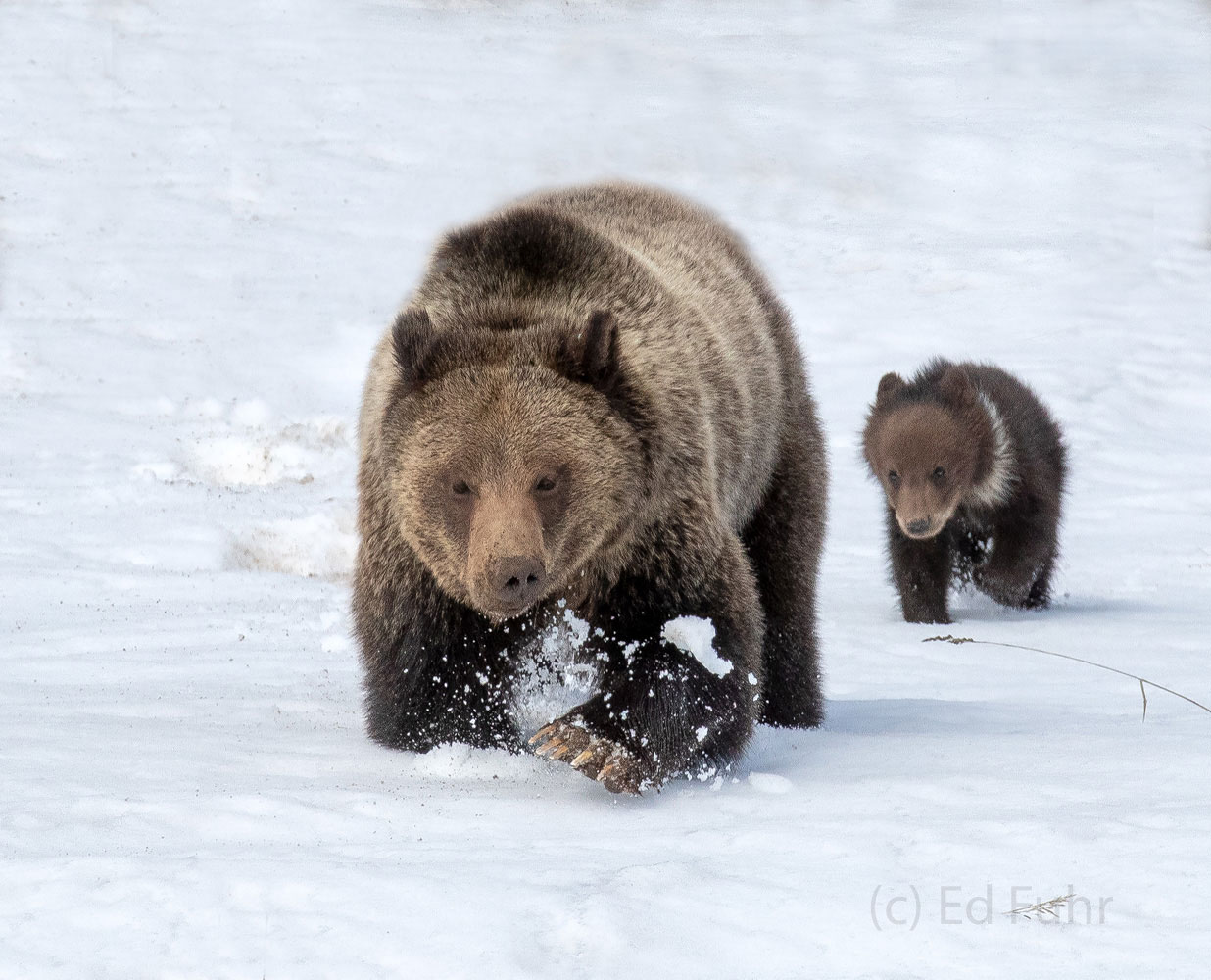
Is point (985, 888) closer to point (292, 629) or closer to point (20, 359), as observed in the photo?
point (292, 629)

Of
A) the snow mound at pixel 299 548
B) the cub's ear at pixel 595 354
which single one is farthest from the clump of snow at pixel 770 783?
the snow mound at pixel 299 548

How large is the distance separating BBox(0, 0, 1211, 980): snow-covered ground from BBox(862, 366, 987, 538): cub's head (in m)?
0.73

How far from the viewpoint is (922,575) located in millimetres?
9586

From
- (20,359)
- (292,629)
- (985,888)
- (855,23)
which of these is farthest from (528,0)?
(985,888)

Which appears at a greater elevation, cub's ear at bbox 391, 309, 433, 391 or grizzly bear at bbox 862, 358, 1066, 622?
cub's ear at bbox 391, 309, 433, 391

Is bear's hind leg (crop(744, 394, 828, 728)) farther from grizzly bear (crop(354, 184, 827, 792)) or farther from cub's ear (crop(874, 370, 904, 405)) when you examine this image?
cub's ear (crop(874, 370, 904, 405))

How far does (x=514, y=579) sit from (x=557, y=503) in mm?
343

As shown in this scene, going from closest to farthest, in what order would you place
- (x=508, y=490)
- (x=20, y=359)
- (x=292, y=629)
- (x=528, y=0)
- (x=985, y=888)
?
1. (x=985, y=888)
2. (x=508, y=490)
3. (x=292, y=629)
4. (x=20, y=359)
5. (x=528, y=0)

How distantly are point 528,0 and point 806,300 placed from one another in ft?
34.7

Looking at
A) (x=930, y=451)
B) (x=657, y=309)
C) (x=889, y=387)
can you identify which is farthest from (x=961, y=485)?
(x=657, y=309)

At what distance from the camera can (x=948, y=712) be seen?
232 inches

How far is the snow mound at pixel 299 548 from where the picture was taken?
394 inches

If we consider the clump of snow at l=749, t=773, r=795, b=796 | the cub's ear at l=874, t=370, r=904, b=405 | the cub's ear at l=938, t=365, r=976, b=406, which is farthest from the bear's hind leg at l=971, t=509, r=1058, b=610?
the clump of snow at l=749, t=773, r=795, b=796

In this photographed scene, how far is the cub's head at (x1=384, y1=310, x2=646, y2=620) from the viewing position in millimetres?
4145
